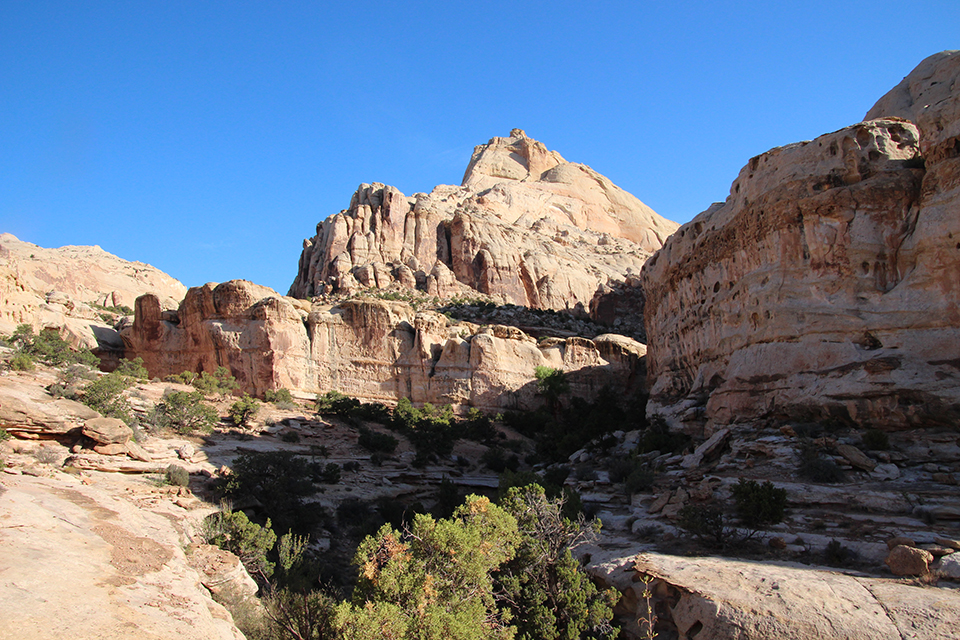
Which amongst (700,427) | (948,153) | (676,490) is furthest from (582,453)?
(948,153)

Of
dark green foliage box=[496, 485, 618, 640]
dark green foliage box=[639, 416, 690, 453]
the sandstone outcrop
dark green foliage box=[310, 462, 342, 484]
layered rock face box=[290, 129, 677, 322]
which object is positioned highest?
layered rock face box=[290, 129, 677, 322]

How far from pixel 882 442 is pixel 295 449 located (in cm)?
2370

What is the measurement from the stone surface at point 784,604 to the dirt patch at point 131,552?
1057cm

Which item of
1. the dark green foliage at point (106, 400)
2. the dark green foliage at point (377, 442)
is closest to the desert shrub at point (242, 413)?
the dark green foliage at point (377, 442)

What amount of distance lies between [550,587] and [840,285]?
15.2 metres

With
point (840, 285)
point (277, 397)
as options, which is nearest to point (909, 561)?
point (840, 285)

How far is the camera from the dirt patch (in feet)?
38.1

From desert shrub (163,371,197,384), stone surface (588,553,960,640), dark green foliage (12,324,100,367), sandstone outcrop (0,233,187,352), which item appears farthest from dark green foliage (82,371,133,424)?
stone surface (588,553,960,640)

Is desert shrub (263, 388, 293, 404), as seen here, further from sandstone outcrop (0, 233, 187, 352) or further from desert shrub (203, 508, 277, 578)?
desert shrub (203, 508, 277, 578)

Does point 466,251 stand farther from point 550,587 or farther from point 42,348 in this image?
A: point 550,587

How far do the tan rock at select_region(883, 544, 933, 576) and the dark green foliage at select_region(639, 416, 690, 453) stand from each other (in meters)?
13.1

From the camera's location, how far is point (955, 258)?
1833 centimetres

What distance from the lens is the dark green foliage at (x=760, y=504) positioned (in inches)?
567

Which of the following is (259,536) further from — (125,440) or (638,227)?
(638,227)
